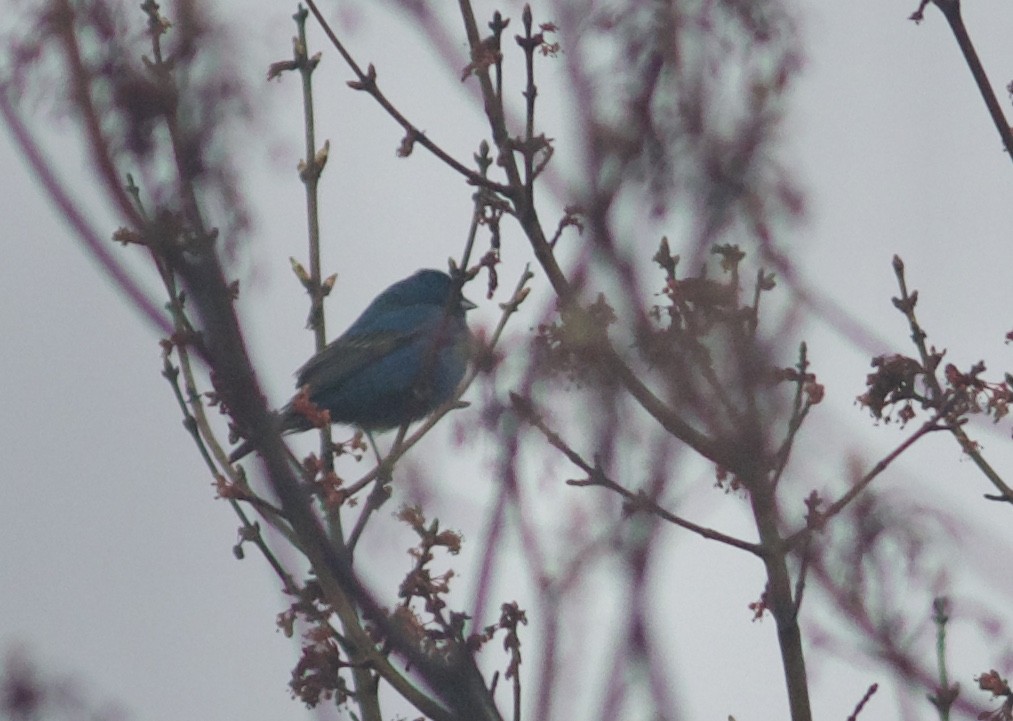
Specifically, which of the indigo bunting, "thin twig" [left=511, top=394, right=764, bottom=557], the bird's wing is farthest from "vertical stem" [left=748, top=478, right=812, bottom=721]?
the bird's wing

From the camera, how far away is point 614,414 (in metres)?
2.25

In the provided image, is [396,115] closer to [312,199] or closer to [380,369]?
[312,199]

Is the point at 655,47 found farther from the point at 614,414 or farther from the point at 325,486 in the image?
the point at 325,486

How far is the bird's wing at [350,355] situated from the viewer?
8.45 metres

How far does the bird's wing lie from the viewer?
27.7 ft

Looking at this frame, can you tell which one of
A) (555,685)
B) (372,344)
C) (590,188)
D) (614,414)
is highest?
(372,344)

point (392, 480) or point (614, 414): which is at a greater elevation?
point (392, 480)

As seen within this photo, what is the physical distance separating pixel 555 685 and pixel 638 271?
0.57 metres

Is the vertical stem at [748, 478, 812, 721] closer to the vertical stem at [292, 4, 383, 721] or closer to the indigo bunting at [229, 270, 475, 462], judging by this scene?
the vertical stem at [292, 4, 383, 721]

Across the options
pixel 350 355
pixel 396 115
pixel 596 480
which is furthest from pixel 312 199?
pixel 350 355

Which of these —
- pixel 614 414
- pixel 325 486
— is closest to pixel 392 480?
pixel 325 486

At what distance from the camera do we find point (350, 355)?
8.91 m

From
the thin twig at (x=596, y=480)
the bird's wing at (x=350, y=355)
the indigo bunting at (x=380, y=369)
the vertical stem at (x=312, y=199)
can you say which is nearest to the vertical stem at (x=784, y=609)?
the thin twig at (x=596, y=480)

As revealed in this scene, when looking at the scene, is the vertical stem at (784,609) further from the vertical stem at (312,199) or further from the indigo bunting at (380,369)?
the indigo bunting at (380,369)
